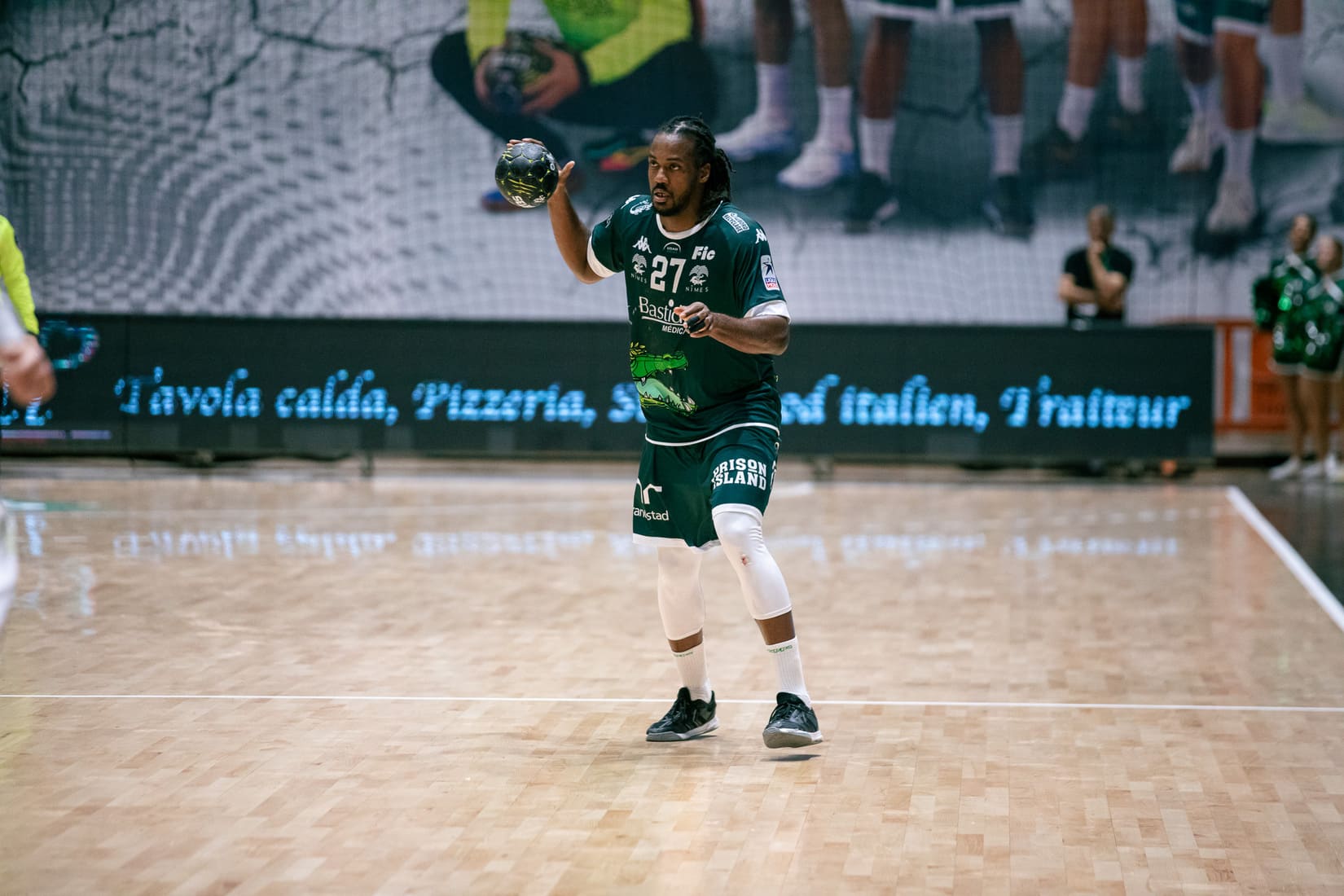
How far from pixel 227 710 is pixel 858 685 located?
7.83ft

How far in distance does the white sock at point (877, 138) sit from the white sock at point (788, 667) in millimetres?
14927

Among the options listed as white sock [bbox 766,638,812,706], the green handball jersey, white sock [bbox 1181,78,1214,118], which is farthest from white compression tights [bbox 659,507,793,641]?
white sock [bbox 1181,78,1214,118]

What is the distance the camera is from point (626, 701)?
20.9 ft

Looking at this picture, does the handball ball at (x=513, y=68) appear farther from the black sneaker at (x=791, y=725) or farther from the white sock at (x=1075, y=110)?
the black sneaker at (x=791, y=725)

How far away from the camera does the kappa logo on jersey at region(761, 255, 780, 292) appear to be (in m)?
5.54

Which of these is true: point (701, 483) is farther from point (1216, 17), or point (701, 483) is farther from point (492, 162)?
point (1216, 17)

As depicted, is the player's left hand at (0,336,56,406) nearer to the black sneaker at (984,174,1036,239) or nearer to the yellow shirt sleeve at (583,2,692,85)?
the yellow shirt sleeve at (583,2,692,85)

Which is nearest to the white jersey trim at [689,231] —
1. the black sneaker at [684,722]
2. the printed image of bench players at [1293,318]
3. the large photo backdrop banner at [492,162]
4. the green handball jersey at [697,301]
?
the green handball jersey at [697,301]

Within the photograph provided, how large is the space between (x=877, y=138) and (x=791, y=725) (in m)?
15.2

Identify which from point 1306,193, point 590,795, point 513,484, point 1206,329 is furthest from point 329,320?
point 1306,193

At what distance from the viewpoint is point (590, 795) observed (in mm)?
4973

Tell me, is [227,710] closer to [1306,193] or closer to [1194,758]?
[1194,758]

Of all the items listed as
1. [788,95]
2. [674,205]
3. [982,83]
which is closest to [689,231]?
[674,205]

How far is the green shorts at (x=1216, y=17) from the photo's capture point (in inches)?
767
